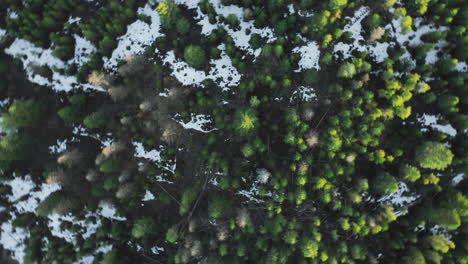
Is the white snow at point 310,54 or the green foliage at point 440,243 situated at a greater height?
the white snow at point 310,54

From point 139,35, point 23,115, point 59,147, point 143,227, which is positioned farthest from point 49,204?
point 139,35

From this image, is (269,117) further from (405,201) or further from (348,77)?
(405,201)

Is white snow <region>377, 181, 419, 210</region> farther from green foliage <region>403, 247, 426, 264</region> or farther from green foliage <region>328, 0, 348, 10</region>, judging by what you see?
green foliage <region>328, 0, 348, 10</region>

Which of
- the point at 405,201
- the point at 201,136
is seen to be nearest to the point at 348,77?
the point at 405,201

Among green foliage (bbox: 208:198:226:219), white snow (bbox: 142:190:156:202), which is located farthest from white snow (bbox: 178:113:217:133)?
white snow (bbox: 142:190:156:202)

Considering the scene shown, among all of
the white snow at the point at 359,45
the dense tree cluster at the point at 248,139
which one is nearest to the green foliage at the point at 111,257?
the dense tree cluster at the point at 248,139

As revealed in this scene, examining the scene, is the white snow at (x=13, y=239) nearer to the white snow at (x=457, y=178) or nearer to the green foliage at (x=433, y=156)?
the green foliage at (x=433, y=156)

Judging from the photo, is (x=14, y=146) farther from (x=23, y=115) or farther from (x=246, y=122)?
(x=246, y=122)

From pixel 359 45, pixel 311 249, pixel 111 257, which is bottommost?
pixel 111 257
